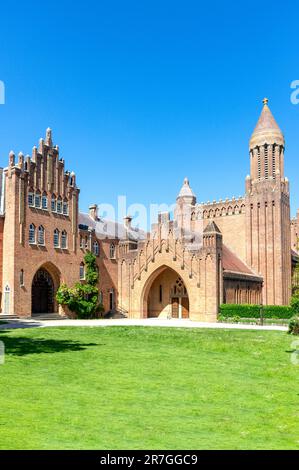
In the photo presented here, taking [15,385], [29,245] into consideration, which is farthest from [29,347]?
[29,245]

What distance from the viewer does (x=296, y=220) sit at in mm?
85312

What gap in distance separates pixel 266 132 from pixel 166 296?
24.9 m

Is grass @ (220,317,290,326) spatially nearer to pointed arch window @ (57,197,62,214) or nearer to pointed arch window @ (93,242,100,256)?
pointed arch window @ (93,242,100,256)

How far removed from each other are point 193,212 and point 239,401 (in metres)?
58.4

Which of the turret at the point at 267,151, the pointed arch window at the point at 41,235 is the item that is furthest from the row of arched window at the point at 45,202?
the turret at the point at 267,151

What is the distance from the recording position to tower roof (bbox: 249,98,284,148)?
6320 cm

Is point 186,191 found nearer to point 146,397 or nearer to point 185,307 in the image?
point 185,307

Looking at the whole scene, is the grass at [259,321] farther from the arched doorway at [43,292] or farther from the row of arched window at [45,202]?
the row of arched window at [45,202]

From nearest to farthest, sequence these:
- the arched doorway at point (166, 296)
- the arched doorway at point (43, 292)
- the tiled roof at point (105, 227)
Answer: the arched doorway at point (43, 292)
the arched doorway at point (166, 296)
the tiled roof at point (105, 227)

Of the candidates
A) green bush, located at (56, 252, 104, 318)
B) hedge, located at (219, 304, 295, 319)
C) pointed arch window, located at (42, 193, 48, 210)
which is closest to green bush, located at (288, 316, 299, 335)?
hedge, located at (219, 304, 295, 319)

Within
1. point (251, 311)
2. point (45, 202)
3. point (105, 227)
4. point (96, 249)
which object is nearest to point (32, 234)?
point (45, 202)

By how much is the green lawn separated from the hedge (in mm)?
24100

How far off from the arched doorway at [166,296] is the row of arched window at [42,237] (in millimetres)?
10364

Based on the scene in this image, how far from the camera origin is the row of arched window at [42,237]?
1868 inches
